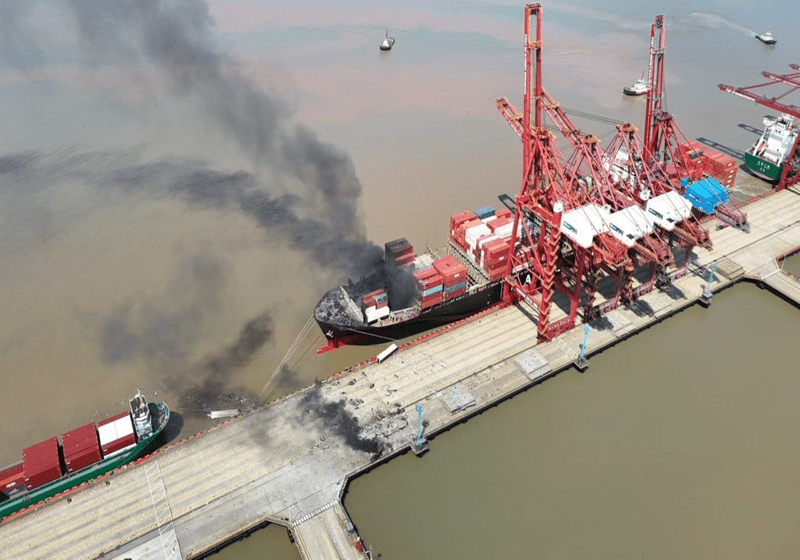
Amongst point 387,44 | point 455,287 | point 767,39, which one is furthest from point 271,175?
point 767,39

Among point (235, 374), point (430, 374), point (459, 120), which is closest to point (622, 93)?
point (459, 120)

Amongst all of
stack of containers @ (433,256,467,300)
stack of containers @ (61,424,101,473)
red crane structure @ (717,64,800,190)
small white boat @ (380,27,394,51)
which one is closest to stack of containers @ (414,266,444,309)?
stack of containers @ (433,256,467,300)

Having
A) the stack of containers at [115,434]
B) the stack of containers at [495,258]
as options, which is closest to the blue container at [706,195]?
the stack of containers at [495,258]

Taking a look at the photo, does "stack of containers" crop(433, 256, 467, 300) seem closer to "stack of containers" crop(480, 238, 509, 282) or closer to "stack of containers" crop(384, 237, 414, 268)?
"stack of containers" crop(384, 237, 414, 268)

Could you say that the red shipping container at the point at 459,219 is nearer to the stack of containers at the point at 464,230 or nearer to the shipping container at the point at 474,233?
the stack of containers at the point at 464,230

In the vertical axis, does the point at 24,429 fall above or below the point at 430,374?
above

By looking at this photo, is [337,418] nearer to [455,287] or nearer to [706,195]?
[455,287]

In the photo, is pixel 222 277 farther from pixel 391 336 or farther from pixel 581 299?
pixel 581 299
